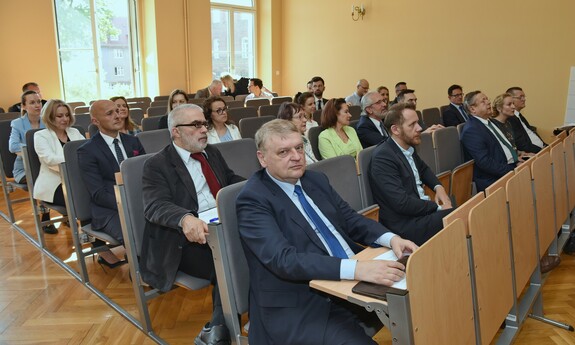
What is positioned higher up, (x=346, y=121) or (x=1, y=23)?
(x=1, y=23)

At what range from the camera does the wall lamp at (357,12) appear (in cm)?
1034

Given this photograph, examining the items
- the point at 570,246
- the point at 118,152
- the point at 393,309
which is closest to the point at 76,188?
the point at 118,152

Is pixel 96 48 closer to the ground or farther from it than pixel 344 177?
farther from it

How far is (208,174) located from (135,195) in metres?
0.40

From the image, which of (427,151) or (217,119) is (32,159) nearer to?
(217,119)

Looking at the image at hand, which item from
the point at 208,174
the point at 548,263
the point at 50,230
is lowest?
the point at 50,230

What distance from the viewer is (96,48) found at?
987 cm

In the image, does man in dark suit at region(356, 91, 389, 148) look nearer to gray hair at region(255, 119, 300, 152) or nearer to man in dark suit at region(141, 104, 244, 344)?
man in dark suit at region(141, 104, 244, 344)

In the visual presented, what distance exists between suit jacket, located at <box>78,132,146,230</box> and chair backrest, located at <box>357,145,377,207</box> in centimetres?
153

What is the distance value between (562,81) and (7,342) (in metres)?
8.20

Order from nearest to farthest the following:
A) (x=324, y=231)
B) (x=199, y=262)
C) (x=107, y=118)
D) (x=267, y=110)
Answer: (x=324, y=231)
(x=199, y=262)
(x=107, y=118)
(x=267, y=110)

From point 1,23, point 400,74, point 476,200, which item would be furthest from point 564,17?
point 1,23

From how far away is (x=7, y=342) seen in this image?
8.55 feet

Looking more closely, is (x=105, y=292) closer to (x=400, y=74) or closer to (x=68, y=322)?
(x=68, y=322)
